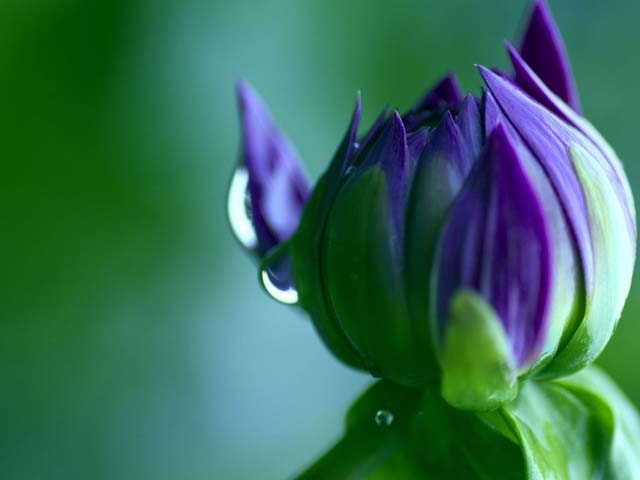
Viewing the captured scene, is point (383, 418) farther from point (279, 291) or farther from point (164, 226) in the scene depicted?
point (164, 226)

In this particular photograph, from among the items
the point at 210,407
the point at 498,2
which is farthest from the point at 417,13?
the point at 210,407

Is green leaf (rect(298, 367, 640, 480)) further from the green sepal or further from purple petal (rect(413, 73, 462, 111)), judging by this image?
purple petal (rect(413, 73, 462, 111))

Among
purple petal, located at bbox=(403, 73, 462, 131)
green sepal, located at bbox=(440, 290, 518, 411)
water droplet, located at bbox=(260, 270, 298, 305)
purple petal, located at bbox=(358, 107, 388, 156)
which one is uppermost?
purple petal, located at bbox=(358, 107, 388, 156)

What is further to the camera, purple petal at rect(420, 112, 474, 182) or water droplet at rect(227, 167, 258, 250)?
water droplet at rect(227, 167, 258, 250)

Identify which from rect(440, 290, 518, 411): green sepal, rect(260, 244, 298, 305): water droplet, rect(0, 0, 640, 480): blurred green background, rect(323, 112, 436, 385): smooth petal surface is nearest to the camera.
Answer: rect(440, 290, 518, 411): green sepal

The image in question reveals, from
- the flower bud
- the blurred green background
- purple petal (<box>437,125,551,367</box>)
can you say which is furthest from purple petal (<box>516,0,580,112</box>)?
the blurred green background
